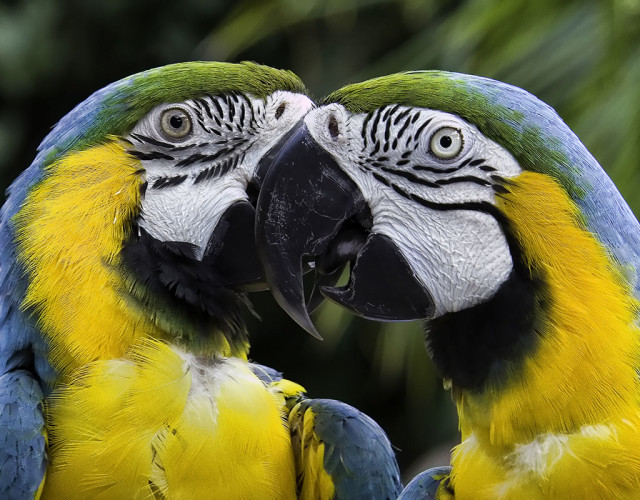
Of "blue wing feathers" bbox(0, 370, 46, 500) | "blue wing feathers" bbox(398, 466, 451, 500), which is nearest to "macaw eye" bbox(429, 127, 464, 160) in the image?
"blue wing feathers" bbox(398, 466, 451, 500)

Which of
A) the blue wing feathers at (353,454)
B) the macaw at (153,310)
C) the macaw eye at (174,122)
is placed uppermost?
the macaw eye at (174,122)

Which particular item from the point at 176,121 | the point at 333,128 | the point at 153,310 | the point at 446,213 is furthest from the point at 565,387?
the point at 176,121

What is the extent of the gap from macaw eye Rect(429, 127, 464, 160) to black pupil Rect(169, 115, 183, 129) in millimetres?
467

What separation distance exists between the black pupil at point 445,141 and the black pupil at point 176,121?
1.59 ft

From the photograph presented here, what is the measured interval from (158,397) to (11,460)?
254 mm

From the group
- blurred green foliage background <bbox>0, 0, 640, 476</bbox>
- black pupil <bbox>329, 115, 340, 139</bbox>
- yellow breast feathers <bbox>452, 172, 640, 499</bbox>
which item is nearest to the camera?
yellow breast feathers <bbox>452, 172, 640, 499</bbox>

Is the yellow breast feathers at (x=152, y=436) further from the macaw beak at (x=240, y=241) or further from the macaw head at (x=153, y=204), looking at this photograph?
the macaw beak at (x=240, y=241)

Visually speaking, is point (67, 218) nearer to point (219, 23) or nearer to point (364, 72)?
point (364, 72)

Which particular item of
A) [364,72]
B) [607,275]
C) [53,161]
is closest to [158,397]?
[53,161]

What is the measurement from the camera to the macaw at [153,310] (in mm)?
1444

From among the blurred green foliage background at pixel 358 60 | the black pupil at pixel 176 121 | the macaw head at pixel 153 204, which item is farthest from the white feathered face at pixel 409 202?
the blurred green foliage background at pixel 358 60

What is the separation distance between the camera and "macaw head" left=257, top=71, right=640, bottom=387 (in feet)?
4.56

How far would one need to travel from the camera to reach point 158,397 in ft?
4.84

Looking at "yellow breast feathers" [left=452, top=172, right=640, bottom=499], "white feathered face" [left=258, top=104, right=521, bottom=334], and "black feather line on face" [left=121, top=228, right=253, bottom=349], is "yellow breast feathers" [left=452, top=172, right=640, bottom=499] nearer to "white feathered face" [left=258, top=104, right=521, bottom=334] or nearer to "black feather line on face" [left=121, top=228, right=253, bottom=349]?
"white feathered face" [left=258, top=104, right=521, bottom=334]
